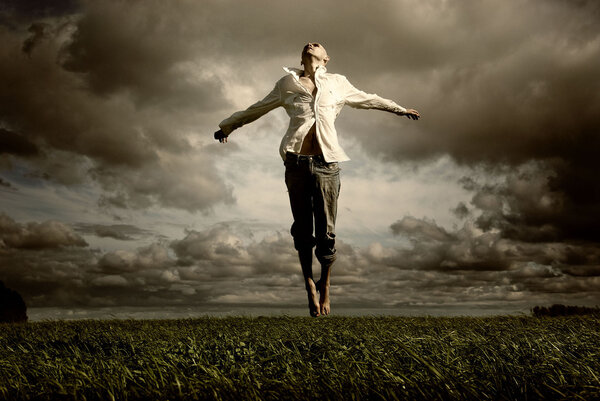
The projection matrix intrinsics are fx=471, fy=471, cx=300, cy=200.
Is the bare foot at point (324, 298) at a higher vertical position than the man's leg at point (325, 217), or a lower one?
lower

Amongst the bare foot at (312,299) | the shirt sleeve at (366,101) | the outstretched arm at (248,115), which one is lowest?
the bare foot at (312,299)

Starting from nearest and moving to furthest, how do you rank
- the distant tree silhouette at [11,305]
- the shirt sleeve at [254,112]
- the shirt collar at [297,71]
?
the shirt collar at [297,71] → the shirt sleeve at [254,112] → the distant tree silhouette at [11,305]

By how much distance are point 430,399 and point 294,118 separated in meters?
5.04

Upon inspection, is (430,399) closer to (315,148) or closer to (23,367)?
(23,367)

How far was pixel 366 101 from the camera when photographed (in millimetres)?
7523

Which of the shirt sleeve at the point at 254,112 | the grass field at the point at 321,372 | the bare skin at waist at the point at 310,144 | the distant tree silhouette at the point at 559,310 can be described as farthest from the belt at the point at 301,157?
the distant tree silhouette at the point at 559,310

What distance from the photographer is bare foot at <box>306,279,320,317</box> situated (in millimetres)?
7191

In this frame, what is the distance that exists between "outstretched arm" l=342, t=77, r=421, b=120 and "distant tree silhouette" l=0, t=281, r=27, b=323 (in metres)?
14.2

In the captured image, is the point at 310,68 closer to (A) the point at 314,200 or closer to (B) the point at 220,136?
(B) the point at 220,136

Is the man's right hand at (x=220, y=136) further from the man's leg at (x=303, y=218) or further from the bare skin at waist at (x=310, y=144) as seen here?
the bare skin at waist at (x=310, y=144)

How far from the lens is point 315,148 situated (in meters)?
6.90

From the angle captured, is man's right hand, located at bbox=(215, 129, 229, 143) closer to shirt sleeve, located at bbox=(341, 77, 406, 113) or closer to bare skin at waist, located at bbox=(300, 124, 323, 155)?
bare skin at waist, located at bbox=(300, 124, 323, 155)

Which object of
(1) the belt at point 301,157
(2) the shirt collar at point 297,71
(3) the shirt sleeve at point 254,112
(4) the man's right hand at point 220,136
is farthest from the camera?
(4) the man's right hand at point 220,136

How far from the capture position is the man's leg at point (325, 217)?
22.4 ft
